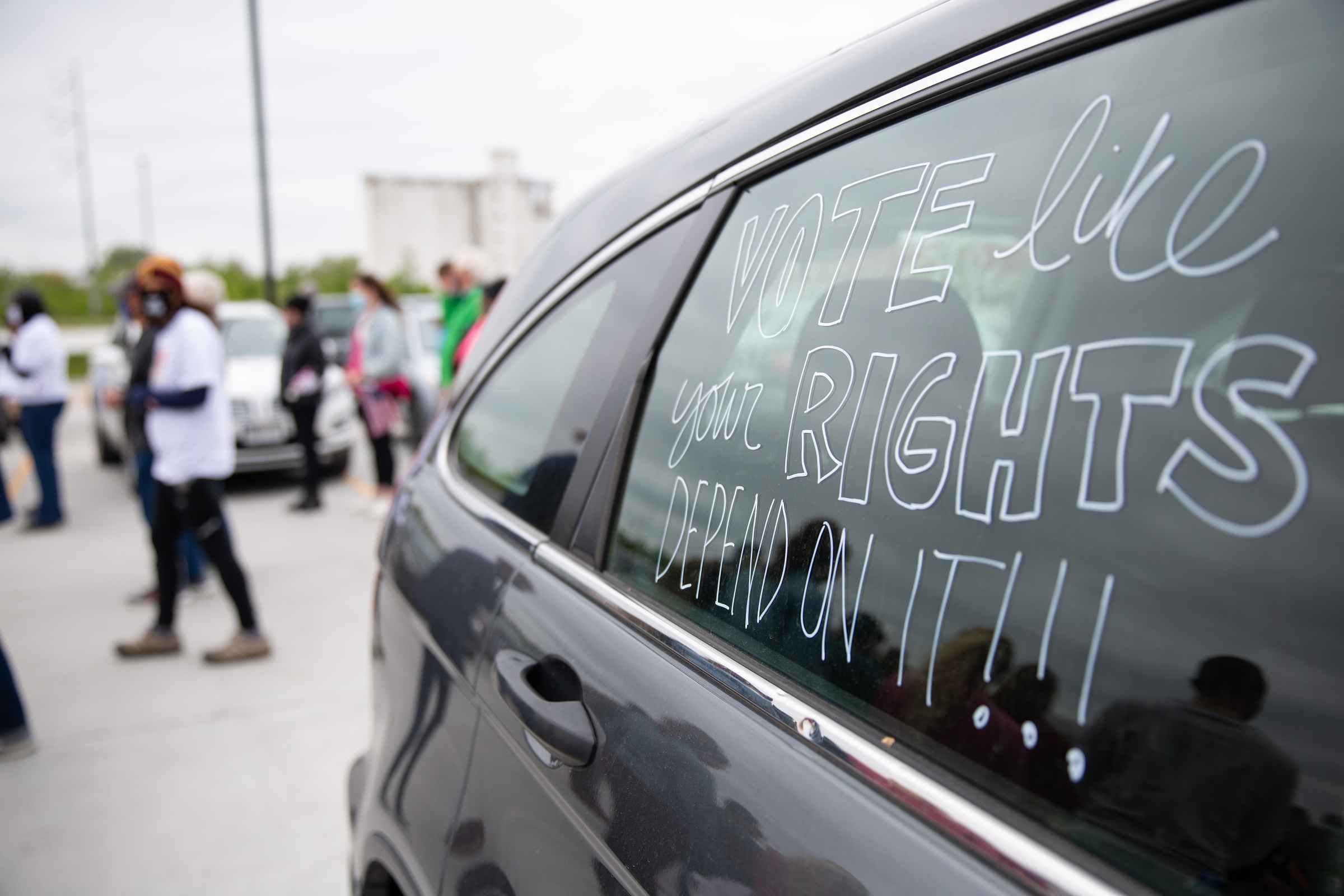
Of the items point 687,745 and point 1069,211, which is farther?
point 687,745

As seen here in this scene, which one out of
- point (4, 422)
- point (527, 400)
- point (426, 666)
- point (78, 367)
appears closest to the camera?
point (426, 666)

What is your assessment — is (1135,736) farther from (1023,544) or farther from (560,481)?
(560,481)

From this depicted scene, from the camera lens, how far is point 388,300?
680 centimetres

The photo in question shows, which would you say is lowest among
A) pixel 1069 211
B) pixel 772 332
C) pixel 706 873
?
pixel 706 873

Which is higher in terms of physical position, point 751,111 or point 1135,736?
point 751,111

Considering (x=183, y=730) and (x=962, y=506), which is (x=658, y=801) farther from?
(x=183, y=730)

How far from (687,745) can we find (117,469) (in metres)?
10.3

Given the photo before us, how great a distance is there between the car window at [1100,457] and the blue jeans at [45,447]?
7.04 metres

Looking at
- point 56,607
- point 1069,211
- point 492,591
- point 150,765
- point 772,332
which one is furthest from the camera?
point 56,607

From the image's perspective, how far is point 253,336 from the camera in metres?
8.74

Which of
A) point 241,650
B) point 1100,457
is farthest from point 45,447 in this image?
point 1100,457

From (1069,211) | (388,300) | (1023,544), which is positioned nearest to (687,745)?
(1023,544)

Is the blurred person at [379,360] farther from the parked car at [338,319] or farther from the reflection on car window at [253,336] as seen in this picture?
the parked car at [338,319]

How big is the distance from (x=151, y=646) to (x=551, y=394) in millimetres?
3663
